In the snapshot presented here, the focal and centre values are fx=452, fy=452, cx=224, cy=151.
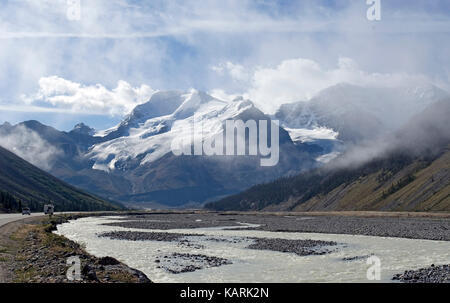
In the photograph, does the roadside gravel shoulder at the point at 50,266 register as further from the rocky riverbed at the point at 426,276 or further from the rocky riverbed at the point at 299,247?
the rocky riverbed at the point at 299,247

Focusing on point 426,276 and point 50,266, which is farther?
point 426,276

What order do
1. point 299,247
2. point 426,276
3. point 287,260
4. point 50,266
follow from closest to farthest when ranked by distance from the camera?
point 50,266, point 426,276, point 287,260, point 299,247

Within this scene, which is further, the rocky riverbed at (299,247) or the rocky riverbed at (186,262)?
the rocky riverbed at (299,247)

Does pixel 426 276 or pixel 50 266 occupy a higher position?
pixel 50 266

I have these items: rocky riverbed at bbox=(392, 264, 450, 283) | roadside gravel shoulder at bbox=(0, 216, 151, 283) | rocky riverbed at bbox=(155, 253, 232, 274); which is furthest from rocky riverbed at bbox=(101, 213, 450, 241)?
roadside gravel shoulder at bbox=(0, 216, 151, 283)

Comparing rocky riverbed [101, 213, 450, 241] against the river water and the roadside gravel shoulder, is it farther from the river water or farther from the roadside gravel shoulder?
the roadside gravel shoulder

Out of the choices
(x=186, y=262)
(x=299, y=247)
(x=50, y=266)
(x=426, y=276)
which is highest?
(x=50, y=266)

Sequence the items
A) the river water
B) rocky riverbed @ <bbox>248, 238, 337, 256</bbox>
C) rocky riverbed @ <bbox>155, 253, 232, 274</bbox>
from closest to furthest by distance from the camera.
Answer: the river water < rocky riverbed @ <bbox>155, 253, 232, 274</bbox> < rocky riverbed @ <bbox>248, 238, 337, 256</bbox>

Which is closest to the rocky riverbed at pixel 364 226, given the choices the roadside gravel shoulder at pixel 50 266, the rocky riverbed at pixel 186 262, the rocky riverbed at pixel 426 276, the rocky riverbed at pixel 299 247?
the rocky riverbed at pixel 299 247

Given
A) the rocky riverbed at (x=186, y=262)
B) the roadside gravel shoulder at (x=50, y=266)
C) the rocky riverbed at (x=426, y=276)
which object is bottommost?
the rocky riverbed at (x=186, y=262)

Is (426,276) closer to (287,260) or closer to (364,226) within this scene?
(287,260)

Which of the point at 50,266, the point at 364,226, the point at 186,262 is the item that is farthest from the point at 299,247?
the point at 364,226

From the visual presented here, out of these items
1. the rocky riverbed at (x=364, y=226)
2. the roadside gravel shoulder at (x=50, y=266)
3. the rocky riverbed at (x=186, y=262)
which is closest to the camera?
the roadside gravel shoulder at (x=50, y=266)
